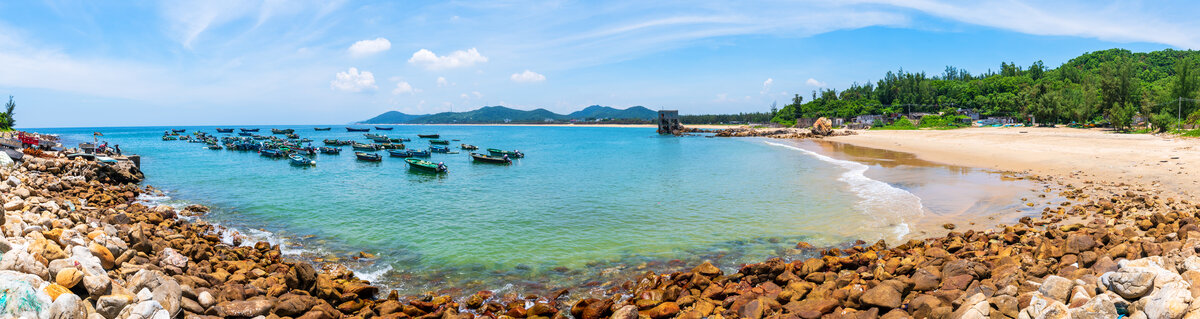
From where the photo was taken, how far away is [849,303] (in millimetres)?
9586

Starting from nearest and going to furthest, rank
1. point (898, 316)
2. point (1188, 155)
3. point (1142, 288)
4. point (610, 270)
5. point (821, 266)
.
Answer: point (1142, 288), point (898, 316), point (821, 266), point (610, 270), point (1188, 155)

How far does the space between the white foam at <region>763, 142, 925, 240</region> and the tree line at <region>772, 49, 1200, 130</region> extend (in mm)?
45288

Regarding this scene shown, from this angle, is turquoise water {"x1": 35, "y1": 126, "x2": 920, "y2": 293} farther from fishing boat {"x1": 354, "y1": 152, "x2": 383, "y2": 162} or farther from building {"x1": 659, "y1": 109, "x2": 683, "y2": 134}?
building {"x1": 659, "y1": 109, "x2": 683, "y2": 134}

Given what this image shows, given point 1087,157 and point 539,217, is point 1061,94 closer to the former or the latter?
point 1087,157

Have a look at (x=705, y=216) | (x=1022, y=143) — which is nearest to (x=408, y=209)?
(x=705, y=216)

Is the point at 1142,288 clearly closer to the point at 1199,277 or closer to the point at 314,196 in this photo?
the point at 1199,277

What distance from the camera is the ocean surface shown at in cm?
1501

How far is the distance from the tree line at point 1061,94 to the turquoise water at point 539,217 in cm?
5191

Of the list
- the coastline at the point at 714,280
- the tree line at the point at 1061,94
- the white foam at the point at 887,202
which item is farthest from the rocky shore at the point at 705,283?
the tree line at the point at 1061,94

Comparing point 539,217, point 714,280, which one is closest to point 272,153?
point 539,217

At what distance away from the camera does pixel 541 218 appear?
21.8 metres

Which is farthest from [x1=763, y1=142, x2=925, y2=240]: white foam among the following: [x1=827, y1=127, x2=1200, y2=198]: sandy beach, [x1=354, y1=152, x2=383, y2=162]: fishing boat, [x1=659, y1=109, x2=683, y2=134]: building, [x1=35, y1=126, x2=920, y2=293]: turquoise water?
[x1=659, y1=109, x2=683, y2=134]: building

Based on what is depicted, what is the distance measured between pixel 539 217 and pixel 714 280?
11148mm

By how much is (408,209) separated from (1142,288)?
23.2 m
